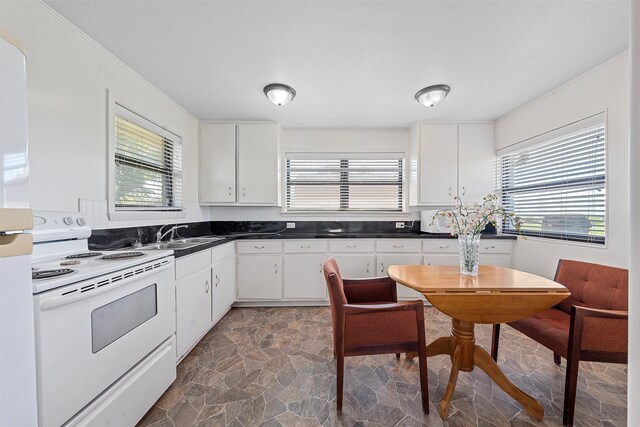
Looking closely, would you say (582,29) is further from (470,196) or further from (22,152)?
(22,152)

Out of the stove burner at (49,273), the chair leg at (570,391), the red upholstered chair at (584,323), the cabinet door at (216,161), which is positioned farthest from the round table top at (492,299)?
the cabinet door at (216,161)

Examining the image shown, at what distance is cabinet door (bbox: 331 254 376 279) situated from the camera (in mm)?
3031

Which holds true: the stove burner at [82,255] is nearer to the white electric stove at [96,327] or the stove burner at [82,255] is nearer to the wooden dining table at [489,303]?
the white electric stove at [96,327]

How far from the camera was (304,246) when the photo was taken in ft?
9.96

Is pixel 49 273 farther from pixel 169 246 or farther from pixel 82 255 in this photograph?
pixel 169 246

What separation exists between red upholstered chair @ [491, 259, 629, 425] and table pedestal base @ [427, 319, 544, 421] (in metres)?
0.17

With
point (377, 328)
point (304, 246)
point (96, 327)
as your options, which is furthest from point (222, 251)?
point (377, 328)

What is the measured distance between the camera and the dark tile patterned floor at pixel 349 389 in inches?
57.8

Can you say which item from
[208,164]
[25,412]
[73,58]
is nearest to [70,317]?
[25,412]

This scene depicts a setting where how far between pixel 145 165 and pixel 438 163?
3.37 meters

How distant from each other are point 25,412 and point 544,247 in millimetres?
3769

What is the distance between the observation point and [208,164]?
3.22 meters

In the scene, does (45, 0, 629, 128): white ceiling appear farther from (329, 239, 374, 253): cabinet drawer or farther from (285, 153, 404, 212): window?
(329, 239, 374, 253): cabinet drawer

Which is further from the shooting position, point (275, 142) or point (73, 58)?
point (275, 142)
